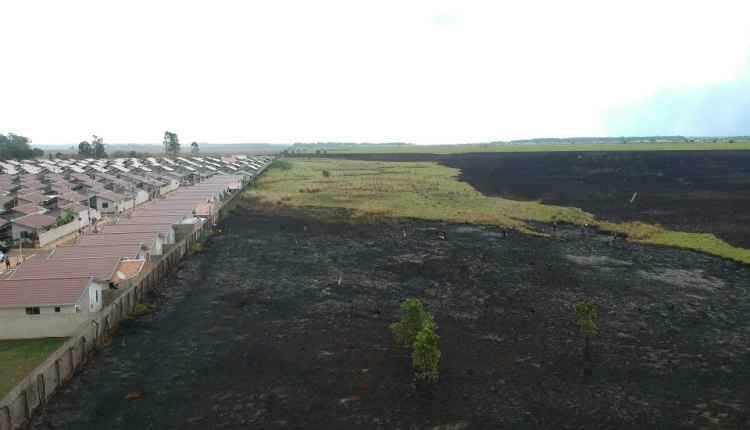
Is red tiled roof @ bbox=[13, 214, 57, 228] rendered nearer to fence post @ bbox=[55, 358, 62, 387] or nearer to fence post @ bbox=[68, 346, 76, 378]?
fence post @ bbox=[68, 346, 76, 378]

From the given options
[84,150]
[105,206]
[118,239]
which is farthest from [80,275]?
[84,150]

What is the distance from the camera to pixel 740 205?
244 ft

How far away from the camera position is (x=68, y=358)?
86.9ft

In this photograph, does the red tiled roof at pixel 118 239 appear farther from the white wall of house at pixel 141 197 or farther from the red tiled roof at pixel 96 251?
the white wall of house at pixel 141 197

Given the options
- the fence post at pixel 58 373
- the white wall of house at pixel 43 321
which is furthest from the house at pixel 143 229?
the fence post at pixel 58 373

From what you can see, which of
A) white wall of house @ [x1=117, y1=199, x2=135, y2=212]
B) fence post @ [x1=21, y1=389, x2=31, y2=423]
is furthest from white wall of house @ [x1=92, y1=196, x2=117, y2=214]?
fence post @ [x1=21, y1=389, x2=31, y2=423]

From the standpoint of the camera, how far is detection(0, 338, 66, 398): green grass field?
25.3 m

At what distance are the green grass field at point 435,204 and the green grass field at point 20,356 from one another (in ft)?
149

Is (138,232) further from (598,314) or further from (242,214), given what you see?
(598,314)

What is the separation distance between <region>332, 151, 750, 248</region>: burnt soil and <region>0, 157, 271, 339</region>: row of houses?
51.8 metres

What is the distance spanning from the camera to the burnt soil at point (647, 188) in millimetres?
66062

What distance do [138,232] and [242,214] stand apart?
27095 mm

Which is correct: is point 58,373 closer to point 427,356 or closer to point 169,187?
point 427,356

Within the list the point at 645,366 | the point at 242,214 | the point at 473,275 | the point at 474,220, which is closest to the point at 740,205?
the point at 474,220
